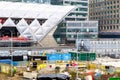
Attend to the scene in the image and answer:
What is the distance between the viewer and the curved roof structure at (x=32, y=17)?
112m

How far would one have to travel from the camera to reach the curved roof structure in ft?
369

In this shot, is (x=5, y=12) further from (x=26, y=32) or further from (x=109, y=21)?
(x=109, y=21)

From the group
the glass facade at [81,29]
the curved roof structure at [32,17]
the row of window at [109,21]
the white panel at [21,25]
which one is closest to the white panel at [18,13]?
the curved roof structure at [32,17]

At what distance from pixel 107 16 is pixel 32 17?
3715cm

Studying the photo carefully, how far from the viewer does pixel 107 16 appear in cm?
14275

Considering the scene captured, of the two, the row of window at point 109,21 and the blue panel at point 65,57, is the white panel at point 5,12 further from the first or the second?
the row of window at point 109,21

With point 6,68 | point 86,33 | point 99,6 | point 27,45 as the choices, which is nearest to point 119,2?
point 99,6

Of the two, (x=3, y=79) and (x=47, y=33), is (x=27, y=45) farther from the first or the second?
(x=3, y=79)

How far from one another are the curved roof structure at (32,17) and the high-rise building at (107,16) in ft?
77.5

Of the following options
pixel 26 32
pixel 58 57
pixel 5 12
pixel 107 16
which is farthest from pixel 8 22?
pixel 107 16

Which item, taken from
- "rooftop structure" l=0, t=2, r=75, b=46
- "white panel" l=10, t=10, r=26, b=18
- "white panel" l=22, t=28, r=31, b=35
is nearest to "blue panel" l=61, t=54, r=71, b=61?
"rooftop structure" l=0, t=2, r=75, b=46

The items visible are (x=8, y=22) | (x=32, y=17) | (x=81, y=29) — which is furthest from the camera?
(x=81, y=29)

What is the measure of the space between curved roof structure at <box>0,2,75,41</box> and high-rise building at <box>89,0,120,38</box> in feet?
77.5

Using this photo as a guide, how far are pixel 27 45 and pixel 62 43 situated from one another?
55.0 feet
